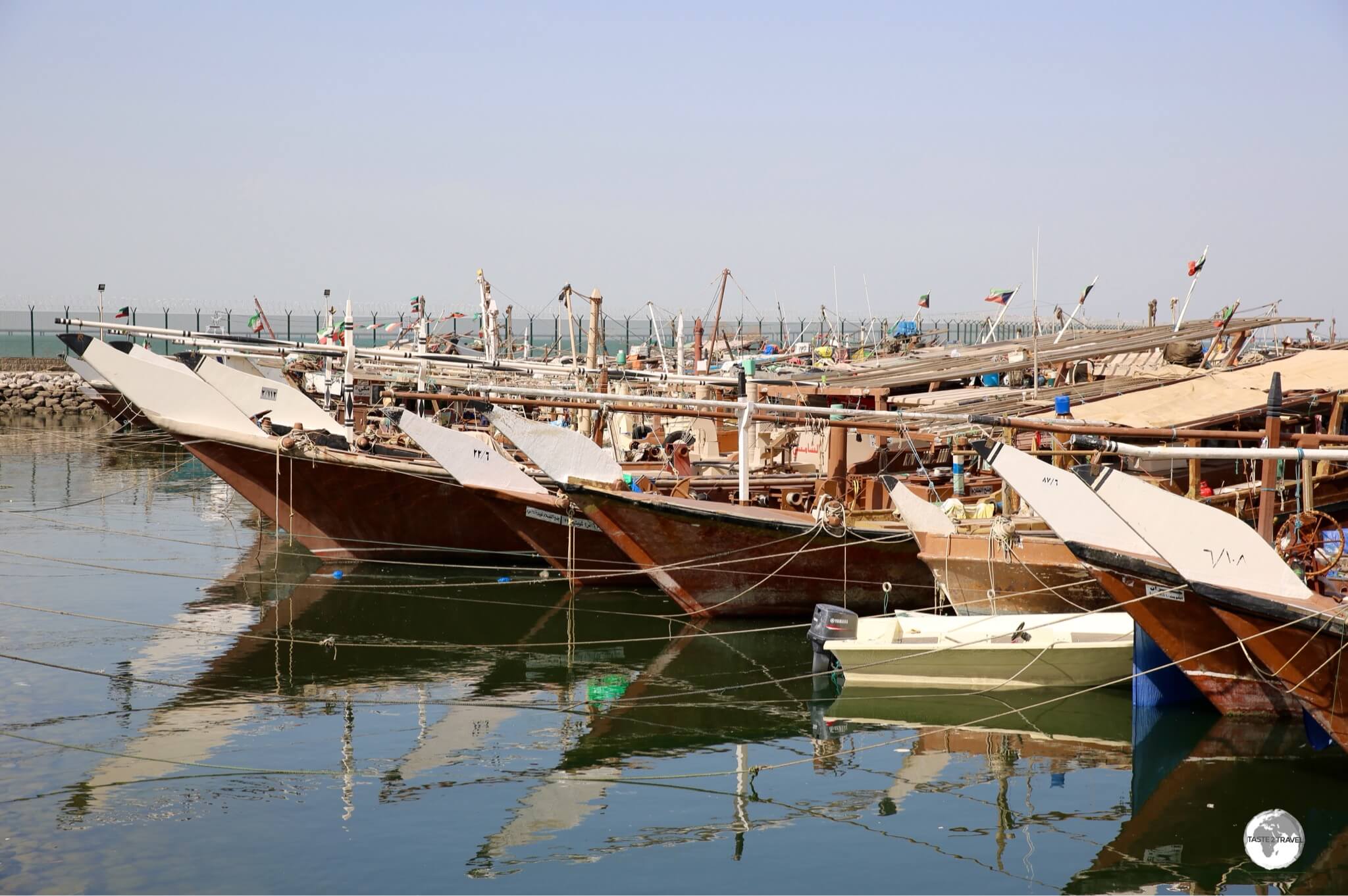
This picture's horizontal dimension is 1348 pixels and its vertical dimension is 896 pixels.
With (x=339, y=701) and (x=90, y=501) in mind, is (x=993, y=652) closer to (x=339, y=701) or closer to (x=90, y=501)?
(x=339, y=701)

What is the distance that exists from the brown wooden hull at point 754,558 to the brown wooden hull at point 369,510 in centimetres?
453

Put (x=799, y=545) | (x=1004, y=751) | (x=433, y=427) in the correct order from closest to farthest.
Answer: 1. (x=1004, y=751)
2. (x=799, y=545)
3. (x=433, y=427)

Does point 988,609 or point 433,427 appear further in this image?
point 433,427

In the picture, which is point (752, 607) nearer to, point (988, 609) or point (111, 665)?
point (988, 609)

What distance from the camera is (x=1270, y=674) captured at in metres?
12.4

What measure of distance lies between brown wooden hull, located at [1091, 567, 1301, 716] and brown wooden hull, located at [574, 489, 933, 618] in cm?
534

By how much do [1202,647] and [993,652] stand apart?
251 cm

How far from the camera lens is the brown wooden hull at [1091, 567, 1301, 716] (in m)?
13.0

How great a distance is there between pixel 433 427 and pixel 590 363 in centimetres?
503

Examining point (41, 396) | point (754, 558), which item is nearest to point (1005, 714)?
point (754, 558)

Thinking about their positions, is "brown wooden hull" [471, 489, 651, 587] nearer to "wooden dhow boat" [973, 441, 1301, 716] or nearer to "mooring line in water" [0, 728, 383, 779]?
"mooring line in water" [0, 728, 383, 779]

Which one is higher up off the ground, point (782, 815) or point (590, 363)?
point (590, 363)

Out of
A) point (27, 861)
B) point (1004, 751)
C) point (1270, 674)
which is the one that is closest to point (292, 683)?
point (27, 861)

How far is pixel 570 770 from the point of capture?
13.3 m
